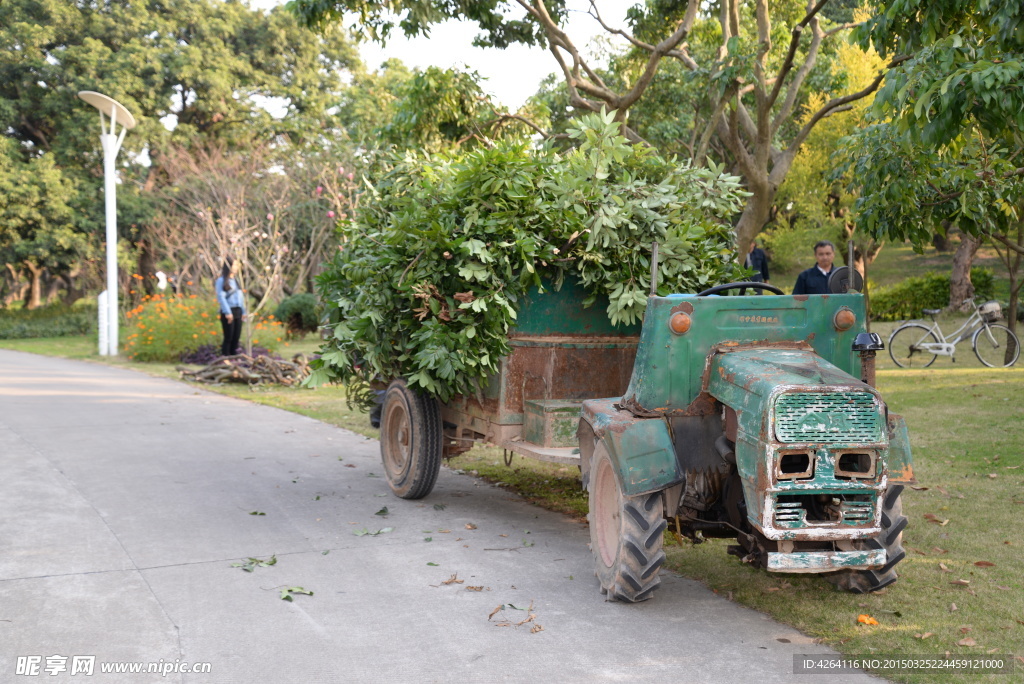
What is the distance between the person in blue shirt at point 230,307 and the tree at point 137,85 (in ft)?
50.8

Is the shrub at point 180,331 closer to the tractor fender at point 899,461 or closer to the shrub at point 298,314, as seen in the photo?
the shrub at point 298,314

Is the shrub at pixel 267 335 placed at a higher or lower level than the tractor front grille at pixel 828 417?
lower

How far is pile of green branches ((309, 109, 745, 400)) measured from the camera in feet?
20.7

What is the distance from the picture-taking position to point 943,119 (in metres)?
5.35

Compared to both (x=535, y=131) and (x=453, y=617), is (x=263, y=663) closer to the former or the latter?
(x=453, y=617)

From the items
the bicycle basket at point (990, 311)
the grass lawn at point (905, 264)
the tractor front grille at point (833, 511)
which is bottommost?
the tractor front grille at point (833, 511)

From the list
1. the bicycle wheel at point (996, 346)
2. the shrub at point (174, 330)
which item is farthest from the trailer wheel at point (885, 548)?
the shrub at point (174, 330)

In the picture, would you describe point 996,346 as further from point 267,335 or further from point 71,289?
point 71,289

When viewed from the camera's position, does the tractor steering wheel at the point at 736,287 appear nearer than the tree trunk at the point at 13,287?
Yes

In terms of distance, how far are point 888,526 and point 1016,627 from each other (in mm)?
775

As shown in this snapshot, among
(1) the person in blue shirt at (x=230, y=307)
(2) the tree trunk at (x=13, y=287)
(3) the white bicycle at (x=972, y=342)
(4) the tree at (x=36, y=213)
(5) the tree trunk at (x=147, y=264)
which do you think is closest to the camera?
(3) the white bicycle at (x=972, y=342)

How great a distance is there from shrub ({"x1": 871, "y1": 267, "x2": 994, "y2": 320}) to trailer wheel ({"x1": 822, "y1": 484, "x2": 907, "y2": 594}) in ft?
75.2

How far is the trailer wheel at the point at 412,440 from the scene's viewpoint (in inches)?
288

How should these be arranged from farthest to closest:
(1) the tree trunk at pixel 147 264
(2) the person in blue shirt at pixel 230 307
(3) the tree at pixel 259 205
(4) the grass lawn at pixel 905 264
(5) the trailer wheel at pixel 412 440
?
1. (4) the grass lawn at pixel 905 264
2. (1) the tree trunk at pixel 147 264
3. (3) the tree at pixel 259 205
4. (2) the person in blue shirt at pixel 230 307
5. (5) the trailer wheel at pixel 412 440
